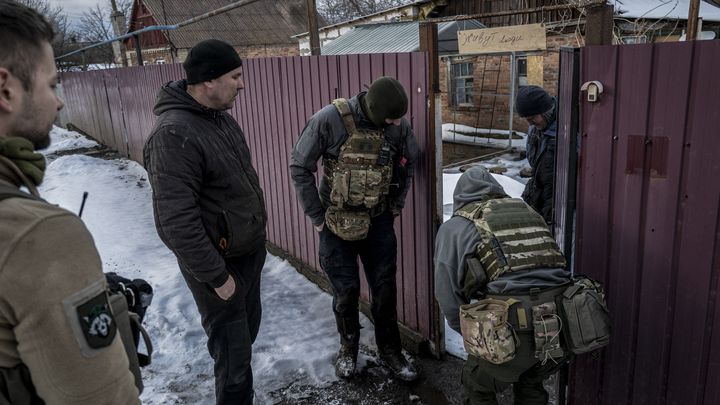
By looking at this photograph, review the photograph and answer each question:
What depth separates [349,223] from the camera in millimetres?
3090

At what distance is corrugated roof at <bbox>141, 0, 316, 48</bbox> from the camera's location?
77.3 ft

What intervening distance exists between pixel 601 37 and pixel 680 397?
167cm

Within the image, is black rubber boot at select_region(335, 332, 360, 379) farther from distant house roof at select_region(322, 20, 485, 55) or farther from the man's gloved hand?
distant house roof at select_region(322, 20, 485, 55)

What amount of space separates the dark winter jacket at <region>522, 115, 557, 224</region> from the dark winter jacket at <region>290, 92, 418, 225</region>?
3.74ft

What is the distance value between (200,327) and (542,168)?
2887 mm

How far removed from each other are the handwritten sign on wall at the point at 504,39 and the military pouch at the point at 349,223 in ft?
13.2

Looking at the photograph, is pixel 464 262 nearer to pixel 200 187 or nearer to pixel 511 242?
pixel 511 242

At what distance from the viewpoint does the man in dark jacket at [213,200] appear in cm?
232

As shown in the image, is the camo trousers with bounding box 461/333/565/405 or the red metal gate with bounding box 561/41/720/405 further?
the camo trousers with bounding box 461/333/565/405

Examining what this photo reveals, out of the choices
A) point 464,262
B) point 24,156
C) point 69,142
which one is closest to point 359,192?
point 464,262

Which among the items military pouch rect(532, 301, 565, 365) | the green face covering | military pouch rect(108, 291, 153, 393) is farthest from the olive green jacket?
military pouch rect(532, 301, 565, 365)

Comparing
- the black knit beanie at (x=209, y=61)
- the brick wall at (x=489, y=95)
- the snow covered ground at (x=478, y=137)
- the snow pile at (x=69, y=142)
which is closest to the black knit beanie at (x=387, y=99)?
the black knit beanie at (x=209, y=61)

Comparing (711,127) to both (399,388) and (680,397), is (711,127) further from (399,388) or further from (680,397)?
(399,388)

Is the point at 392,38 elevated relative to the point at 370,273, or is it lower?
elevated
